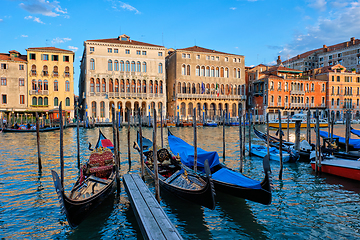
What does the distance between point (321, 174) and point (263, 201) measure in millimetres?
3740

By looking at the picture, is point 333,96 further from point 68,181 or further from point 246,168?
point 68,181

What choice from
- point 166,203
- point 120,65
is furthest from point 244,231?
point 120,65

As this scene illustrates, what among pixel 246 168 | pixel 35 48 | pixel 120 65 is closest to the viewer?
pixel 246 168

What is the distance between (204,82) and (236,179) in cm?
2878

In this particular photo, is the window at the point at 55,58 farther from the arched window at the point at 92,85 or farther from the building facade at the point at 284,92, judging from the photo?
the building facade at the point at 284,92

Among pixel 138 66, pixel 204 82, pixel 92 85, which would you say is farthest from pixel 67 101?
pixel 204 82

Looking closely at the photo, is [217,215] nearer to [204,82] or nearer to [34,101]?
[34,101]

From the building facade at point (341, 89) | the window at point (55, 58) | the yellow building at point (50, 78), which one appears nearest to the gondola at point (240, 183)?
the yellow building at point (50, 78)

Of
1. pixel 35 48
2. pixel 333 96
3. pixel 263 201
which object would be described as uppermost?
pixel 35 48

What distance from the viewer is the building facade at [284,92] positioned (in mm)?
33094

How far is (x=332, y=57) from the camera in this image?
43.3m

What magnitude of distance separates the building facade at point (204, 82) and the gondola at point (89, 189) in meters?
25.2

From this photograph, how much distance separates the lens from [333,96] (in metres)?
35.8

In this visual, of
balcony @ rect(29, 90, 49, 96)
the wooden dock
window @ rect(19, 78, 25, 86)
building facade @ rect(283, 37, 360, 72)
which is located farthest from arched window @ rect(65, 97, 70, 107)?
building facade @ rect(283, 37, 360, 72)
